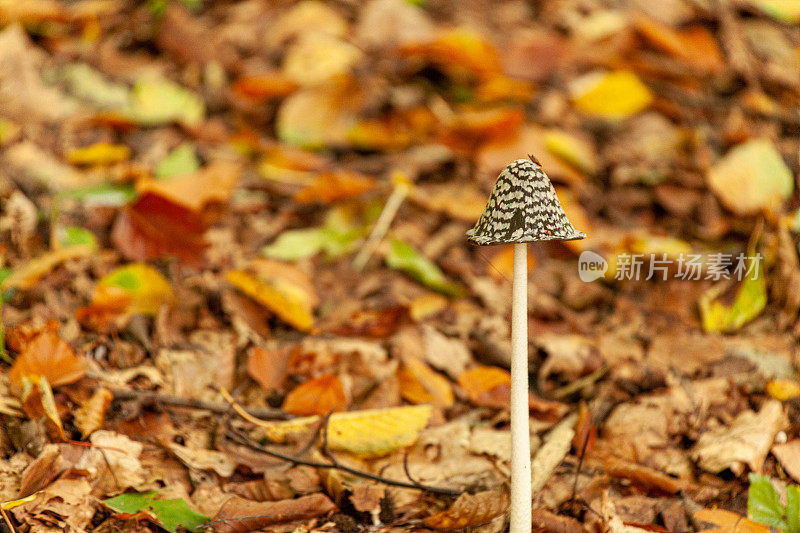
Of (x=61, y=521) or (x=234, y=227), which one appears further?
(x=234, y=227)

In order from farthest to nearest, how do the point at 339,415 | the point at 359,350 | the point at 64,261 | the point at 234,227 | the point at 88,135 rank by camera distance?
the point at 88,135, the point at 234,227, the point at 64,261, the point at 359,350, the point at 339,415

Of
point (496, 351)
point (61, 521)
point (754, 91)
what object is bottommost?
point (496, 351)

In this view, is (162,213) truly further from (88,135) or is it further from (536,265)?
(536,265)

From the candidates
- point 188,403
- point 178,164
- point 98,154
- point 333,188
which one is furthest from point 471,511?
point 98,154

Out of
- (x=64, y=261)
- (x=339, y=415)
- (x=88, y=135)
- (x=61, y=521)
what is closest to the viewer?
(x=61, y=521)

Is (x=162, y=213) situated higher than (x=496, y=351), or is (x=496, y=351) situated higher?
(x=162, y=213)

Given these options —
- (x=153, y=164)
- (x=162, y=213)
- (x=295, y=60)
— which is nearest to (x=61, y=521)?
(x=162, y=213)

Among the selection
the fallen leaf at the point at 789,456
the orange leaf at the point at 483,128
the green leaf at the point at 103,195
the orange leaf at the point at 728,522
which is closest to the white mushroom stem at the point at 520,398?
the orange leaf at the point at 728,522

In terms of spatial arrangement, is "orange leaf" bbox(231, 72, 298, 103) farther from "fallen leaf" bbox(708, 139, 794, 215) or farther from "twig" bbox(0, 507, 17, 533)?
"twig" bbox(0, 507, 17, 533)

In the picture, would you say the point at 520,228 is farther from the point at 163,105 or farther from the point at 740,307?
the point at 163,105
